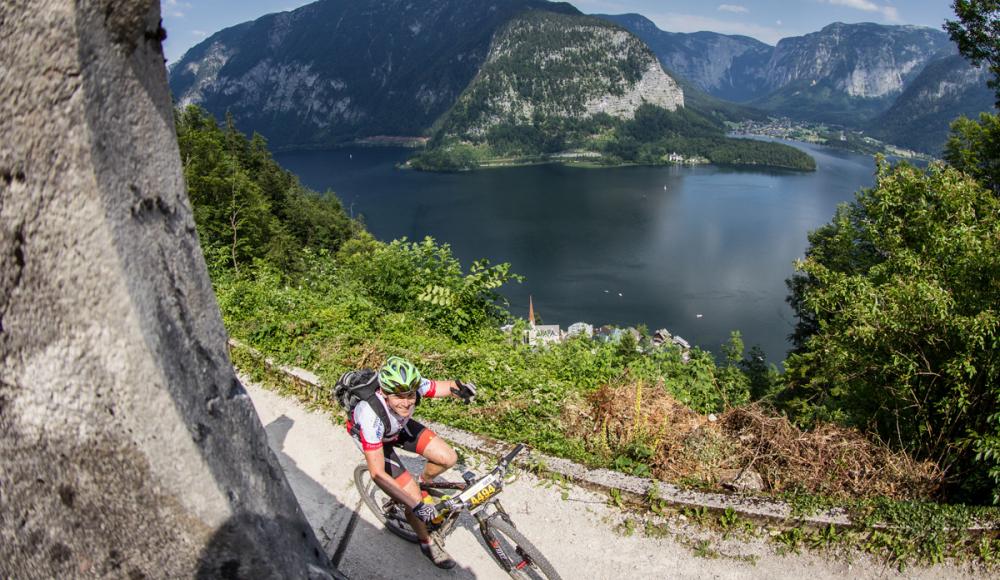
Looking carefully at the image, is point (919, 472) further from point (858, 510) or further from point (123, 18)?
point (123, 18)

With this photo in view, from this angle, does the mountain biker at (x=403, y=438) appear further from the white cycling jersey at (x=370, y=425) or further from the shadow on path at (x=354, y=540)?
the shadow on path at (x=354, y=540)

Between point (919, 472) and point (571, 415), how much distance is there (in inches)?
125

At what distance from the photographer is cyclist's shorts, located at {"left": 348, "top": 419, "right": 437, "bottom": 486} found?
4.17m

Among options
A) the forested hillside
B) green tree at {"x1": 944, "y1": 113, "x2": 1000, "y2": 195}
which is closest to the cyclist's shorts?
the forested hillside

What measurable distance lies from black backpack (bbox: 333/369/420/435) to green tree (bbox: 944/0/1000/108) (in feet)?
54.4

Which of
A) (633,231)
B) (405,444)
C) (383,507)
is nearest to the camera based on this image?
(405,444)

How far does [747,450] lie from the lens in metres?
5.50

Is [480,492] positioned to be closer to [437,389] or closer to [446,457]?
[446,457]

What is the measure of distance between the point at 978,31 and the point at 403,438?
1682cm

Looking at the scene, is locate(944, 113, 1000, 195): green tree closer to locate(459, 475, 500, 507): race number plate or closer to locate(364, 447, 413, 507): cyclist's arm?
locate(459, 475, 500, 507): race number plate

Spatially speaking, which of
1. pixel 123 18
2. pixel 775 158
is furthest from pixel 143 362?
pixel 775 158

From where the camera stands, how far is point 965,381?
17.2 feet

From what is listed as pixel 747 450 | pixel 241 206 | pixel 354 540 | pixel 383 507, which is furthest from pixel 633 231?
pixel 354 540

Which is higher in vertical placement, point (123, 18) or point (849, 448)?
point (123, 18)
